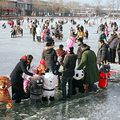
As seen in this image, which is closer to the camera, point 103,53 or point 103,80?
point 103,80

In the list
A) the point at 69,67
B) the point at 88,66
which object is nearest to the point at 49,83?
the point at 69,67

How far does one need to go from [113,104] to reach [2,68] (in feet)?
17.7

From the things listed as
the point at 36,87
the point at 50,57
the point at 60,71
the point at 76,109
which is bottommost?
the point at 76,109

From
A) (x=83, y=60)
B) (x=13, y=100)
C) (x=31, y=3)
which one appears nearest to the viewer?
(x=13, y=100)

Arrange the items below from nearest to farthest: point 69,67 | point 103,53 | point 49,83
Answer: point 49,83, point 69,67, point 103,53

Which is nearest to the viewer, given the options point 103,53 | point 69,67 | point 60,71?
point 69,67

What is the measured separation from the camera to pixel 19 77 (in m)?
8.55

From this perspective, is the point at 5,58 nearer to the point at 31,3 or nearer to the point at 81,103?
the point at 81,103

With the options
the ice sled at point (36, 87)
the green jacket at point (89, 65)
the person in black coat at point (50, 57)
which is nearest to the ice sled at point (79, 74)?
the green jacket at point (89, 65)

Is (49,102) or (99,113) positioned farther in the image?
(49,102)

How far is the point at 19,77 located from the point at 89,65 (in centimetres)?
191

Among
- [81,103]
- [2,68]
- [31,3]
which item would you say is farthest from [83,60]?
[31,3]

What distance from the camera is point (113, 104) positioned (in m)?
8.93

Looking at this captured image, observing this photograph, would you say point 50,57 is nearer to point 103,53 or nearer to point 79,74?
point 79,74
